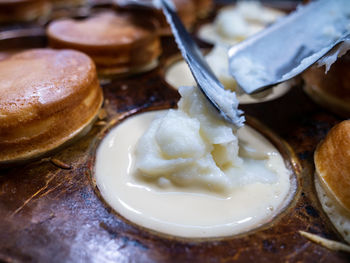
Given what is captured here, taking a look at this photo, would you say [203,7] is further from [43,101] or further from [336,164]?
[336,164]

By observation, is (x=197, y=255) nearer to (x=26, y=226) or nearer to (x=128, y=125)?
(x=26, y=226)

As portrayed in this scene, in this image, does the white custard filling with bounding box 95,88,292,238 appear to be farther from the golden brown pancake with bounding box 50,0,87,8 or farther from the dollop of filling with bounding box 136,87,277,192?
the golden brown pancake with bounding box 50,0,87,8

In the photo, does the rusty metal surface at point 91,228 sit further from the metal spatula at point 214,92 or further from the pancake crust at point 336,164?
the metal spatula at point 214,92

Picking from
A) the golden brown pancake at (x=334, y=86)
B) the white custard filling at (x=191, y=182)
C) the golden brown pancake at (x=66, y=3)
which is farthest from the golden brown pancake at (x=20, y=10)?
the golden brown pancake at (x=334, y=86)

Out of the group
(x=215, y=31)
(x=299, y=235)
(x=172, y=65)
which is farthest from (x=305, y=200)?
(x=215, y=31)

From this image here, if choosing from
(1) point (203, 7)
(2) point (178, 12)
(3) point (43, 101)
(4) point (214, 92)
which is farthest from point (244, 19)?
(3) point (43, 101)
